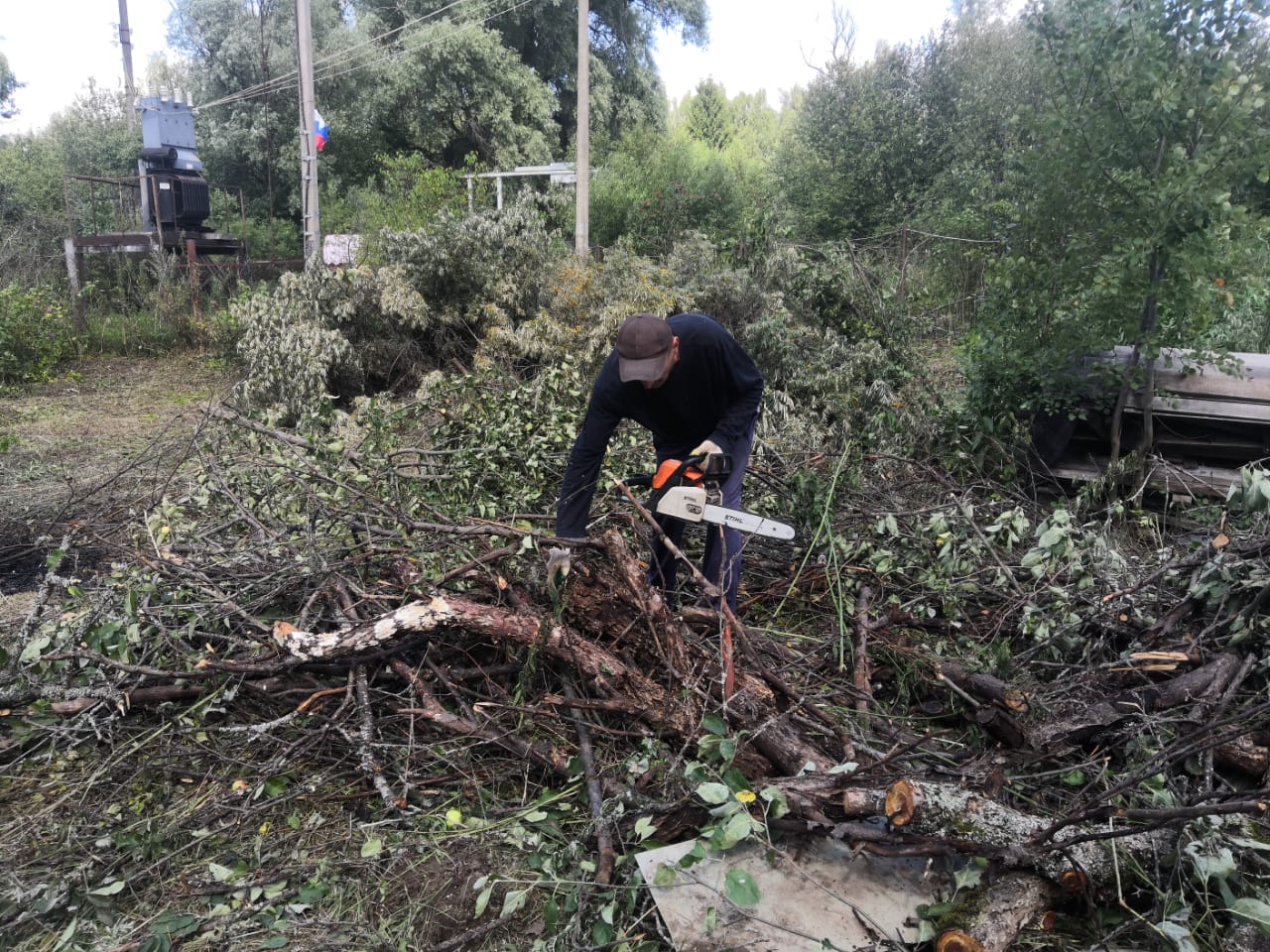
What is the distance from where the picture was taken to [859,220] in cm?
1587

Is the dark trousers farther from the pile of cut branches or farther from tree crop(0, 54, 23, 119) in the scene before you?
tree crop(0, 54, 23, 119)

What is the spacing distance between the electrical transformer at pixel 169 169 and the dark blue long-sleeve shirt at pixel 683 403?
10867 mm

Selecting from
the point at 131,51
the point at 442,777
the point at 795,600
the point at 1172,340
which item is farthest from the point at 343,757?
the point at 131,51

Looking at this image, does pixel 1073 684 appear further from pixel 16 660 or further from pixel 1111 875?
pixel 16 660

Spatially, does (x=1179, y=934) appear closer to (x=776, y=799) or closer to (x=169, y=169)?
(x=776, y=799)

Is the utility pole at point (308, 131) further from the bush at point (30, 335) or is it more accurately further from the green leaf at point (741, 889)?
the green leaf at point (741, 889)

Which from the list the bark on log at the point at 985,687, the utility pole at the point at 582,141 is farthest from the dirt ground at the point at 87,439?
the utility pole at the point at 582,141

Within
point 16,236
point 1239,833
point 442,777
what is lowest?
point 442,777

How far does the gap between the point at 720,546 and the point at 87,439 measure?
635 cm

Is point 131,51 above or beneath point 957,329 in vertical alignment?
above

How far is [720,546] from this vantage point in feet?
11.0

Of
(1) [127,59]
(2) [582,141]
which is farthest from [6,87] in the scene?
(2) [582,141]

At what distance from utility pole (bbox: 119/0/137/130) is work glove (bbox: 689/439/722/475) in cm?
2573

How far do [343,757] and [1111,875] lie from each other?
2.12 meters
